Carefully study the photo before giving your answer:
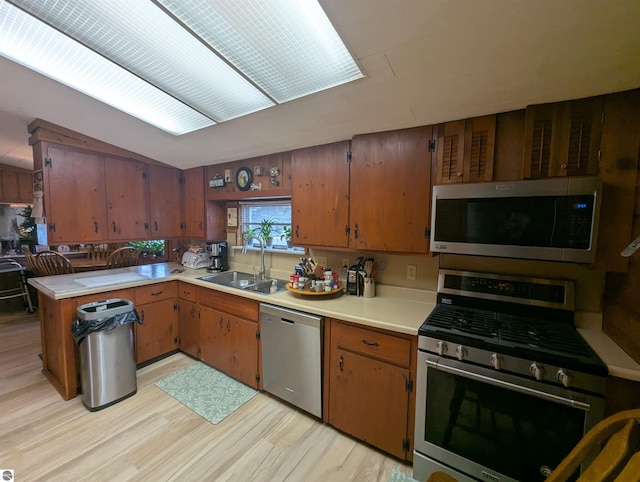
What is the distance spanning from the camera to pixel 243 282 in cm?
285

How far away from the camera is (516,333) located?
1377 mm

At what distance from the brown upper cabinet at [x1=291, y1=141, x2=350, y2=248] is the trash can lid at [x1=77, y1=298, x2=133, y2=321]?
1595 mm

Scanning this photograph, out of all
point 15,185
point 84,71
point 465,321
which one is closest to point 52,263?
point 84,71

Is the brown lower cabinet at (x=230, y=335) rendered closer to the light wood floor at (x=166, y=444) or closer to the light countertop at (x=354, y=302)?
the light countertop at (x=354, y=302)

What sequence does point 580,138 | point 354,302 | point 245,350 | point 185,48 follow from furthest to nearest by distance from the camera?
1. point 245,350
2. point 354,302
3. point 185,48
4. point 580,138

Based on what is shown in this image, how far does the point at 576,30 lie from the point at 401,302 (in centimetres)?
167

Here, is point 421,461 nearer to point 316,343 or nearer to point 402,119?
point 316,343

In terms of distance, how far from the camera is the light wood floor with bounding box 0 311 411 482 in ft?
5.22

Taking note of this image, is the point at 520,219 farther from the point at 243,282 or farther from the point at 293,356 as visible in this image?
the point at 243,282

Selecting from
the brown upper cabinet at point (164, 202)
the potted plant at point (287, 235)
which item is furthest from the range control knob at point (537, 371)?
the brown upper cabinet at point (164, 202)

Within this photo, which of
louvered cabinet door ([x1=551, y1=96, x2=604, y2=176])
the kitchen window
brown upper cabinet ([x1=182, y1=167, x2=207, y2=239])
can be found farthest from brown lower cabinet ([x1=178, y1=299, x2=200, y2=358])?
louvered cabinet door ([x1=551, y1=96, x2=604, y2=176])

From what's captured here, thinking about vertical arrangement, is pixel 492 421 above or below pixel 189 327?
above

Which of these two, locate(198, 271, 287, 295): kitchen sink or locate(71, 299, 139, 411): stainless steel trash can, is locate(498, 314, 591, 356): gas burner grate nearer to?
locate(198, 271, 287, 295): kitchen sink

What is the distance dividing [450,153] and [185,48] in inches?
67.3
